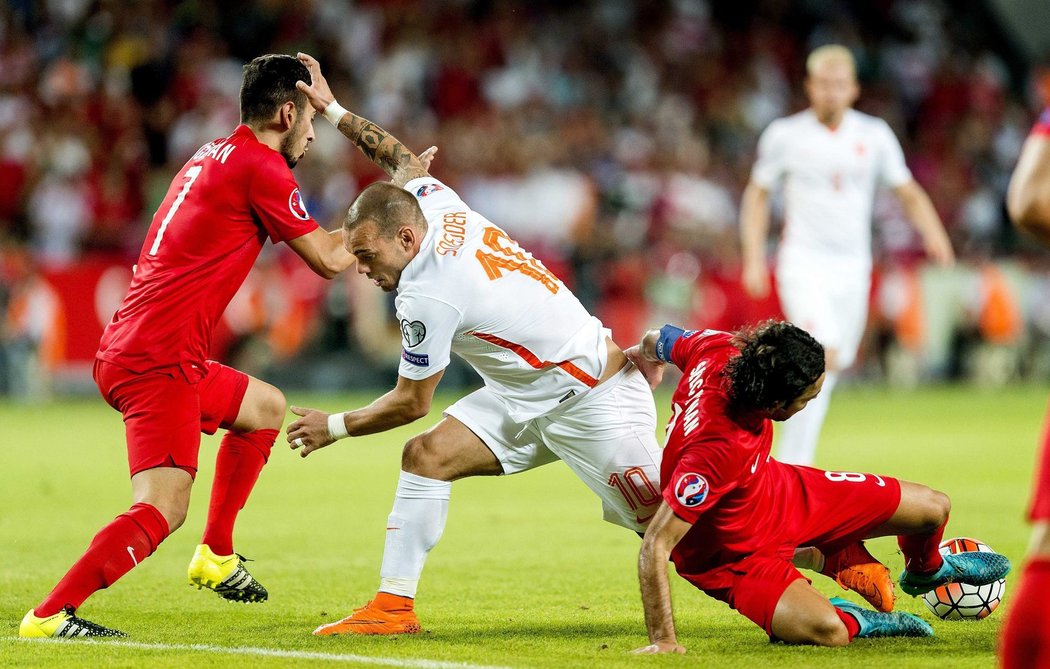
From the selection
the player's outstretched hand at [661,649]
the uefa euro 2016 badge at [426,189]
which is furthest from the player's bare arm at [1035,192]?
the uefa euro 2016 badge at [426,189]

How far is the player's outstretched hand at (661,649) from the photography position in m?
5.15

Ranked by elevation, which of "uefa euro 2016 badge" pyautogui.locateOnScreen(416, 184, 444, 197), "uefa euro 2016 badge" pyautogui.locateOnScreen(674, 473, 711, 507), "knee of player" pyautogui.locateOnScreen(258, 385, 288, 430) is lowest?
"uefa euro 2016 badge" pyautogui.locateOnScreen(674, 473, 711, 507)

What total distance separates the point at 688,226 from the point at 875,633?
52.4 feet

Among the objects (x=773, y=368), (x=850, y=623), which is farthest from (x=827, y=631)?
(x=773, y=368)

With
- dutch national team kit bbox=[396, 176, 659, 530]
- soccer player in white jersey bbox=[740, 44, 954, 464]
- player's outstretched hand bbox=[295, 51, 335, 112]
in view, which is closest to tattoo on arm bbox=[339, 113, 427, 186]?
player's outstretched hand bbox=[295, 51, 335, 112]

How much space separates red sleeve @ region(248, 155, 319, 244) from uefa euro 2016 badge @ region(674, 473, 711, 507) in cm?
186

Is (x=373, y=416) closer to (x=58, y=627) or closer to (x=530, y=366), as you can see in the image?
(x=530, y=366)

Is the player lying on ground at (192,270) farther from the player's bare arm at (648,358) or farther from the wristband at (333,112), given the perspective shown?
the player's bare arm at (648,358)

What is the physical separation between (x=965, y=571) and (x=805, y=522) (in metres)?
0.76

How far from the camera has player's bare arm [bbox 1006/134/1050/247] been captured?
3051mm

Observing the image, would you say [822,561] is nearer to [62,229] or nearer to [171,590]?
[171,590]

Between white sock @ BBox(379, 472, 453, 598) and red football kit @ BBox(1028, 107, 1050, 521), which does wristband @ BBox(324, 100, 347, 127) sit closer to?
white sock @ BBox(379, 472, 453, 598)

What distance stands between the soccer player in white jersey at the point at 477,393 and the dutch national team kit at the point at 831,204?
13.9 ft

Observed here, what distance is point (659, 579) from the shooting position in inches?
201
